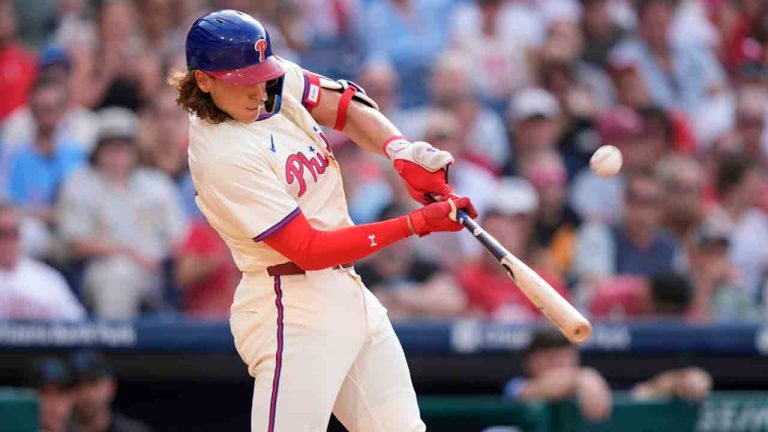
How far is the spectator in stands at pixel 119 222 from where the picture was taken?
6.54m

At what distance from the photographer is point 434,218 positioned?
3.75 m

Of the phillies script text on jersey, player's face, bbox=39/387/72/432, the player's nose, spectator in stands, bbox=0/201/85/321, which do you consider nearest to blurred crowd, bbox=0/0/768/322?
spectator in stands, bbox=0/201/85/321

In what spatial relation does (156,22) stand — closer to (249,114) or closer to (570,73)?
(570,73)

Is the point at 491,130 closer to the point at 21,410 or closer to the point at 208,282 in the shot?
the point at 208,282

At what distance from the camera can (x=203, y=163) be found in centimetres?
378

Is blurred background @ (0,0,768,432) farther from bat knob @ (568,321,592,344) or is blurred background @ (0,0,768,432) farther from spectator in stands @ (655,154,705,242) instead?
bat knob @ (568,321,592,344)

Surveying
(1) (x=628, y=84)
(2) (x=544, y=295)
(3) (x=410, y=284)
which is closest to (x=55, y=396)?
(3) (x=410, y=284)

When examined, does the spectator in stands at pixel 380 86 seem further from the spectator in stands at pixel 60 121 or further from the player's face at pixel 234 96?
the player's face at pixel 234 96

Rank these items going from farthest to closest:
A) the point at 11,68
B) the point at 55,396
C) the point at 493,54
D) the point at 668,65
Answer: the point at 668,65
the point at 493,54
the point at 11,68
the point at 55,396

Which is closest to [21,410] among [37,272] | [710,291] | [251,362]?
[37,272]

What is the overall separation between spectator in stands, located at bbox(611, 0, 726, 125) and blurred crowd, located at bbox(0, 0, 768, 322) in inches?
0.6

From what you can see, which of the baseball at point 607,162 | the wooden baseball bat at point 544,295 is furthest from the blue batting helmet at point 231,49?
the baseball at point 607,162

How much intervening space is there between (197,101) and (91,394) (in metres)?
2.06

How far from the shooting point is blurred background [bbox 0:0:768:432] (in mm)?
6023
